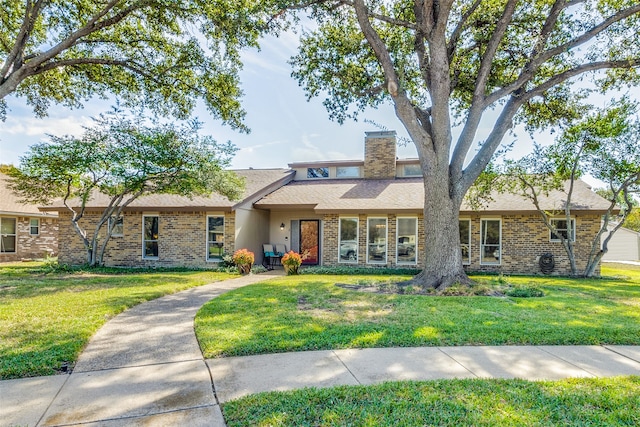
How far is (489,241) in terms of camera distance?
14.0 m

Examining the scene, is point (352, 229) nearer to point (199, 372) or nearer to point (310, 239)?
point (310, 239)

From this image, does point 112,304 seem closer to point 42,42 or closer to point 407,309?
point 407,309

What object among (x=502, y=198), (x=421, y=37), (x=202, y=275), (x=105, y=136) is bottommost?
(x=202, y=275)

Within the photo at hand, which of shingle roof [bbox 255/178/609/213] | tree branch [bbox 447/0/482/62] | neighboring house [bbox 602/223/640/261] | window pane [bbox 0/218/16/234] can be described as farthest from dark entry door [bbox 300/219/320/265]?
neighboring house [bbox 602/223/640/261]

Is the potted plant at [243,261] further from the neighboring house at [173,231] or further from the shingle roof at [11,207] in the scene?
the shingle roof at [11,207]

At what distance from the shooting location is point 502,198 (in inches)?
571

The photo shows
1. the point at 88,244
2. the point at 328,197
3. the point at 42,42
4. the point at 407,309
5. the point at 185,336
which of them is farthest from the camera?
the point at 328,197

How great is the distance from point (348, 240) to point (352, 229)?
48cm

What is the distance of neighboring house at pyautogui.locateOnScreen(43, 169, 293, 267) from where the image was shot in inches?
566

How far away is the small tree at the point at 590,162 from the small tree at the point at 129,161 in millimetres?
10828

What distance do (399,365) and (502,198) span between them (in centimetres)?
1265

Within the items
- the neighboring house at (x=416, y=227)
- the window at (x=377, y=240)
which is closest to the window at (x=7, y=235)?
the neighboring house at (x=416, y=227)

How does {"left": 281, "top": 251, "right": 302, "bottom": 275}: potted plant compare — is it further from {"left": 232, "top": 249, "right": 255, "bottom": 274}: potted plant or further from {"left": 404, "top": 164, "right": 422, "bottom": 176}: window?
{"left": 404, "top": 164, "right": 422, "bottom": 176}: window

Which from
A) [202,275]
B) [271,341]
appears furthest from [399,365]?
[202,275]
